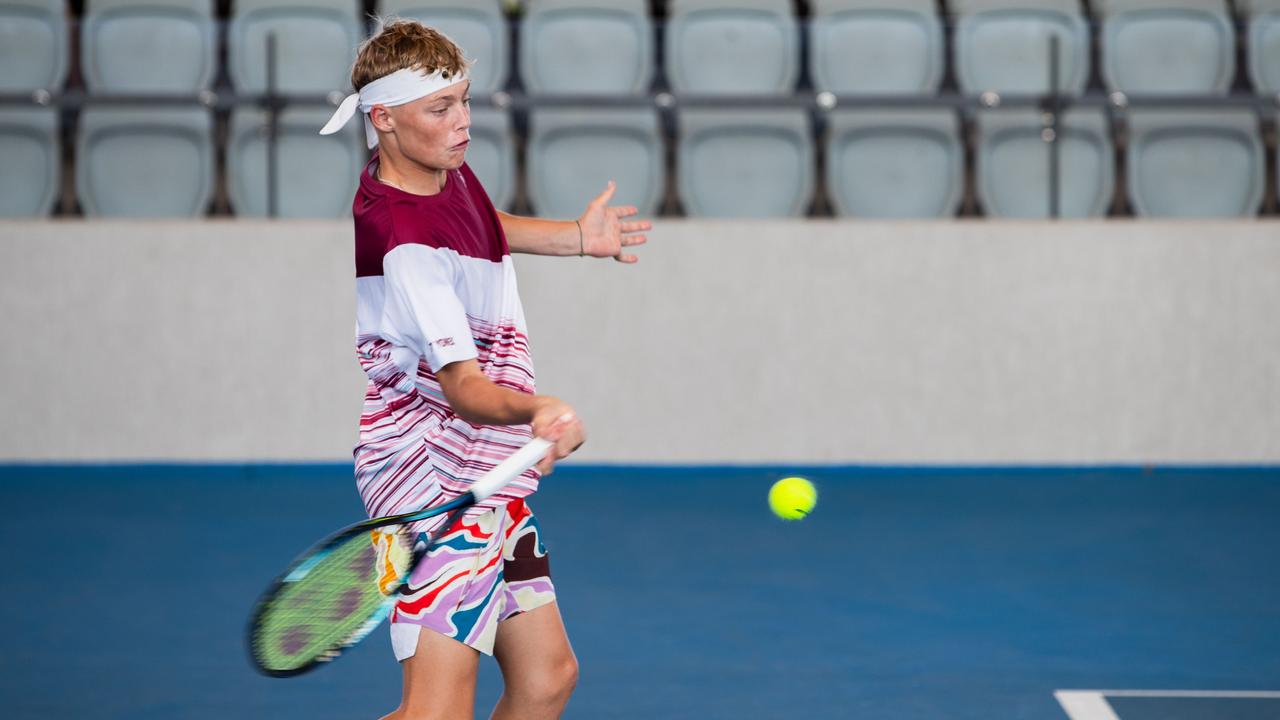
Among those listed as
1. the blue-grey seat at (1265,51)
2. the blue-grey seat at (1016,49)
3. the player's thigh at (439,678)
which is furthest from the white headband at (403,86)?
the blue-grey seat at (1265,51)

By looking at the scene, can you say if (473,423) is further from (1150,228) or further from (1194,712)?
(1150,228)

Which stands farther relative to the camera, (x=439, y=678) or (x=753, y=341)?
(x=753, y=341)

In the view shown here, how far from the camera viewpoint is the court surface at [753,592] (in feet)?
13.3

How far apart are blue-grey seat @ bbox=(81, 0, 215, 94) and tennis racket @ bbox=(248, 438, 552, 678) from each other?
5668 mm

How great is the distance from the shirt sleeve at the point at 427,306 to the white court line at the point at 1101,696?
6.80 ft

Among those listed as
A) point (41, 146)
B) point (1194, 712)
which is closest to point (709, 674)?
point (1194, 712)

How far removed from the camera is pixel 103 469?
24.6 ft

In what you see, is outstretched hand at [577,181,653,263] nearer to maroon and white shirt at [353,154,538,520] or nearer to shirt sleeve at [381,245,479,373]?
maroon and white shirt at [353,154,538,520]

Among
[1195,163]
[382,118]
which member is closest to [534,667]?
[382,118]

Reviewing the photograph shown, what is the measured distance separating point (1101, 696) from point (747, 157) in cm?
425

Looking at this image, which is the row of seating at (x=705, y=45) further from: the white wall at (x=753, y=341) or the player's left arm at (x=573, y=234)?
the player's left arm at (x=573, y=234)

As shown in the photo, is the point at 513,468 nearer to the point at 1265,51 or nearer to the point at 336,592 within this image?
the point at 336,592

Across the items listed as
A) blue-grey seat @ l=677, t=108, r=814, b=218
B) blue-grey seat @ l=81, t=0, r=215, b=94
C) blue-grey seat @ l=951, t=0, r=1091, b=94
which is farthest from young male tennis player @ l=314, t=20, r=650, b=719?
blue-grey seat @ l=951, t=0, r=1091, b=94

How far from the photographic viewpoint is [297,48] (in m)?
7.75
